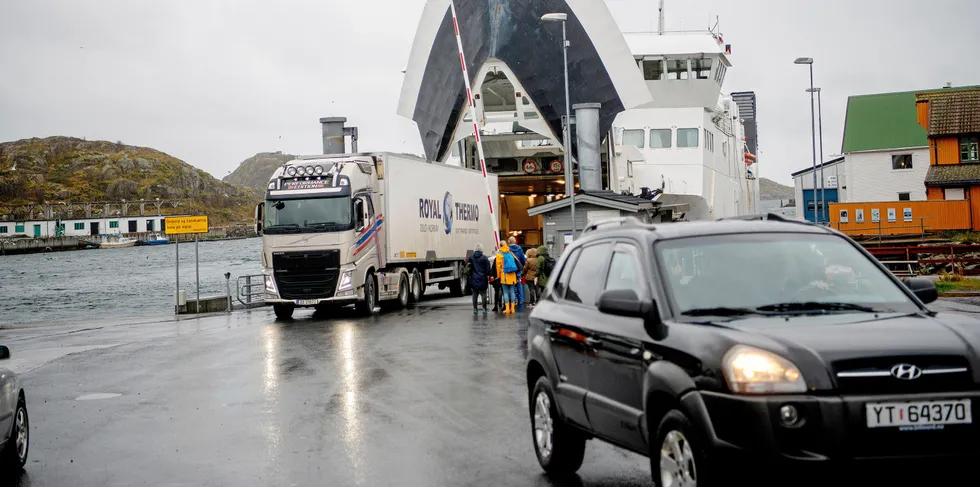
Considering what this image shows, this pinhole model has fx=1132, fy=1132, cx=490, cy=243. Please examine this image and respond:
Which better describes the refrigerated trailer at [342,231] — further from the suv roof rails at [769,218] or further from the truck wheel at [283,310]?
the suv roof rails at [769,218]

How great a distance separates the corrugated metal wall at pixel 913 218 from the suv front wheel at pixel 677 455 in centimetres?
5261

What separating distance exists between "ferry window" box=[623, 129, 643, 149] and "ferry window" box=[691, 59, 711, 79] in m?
4.18

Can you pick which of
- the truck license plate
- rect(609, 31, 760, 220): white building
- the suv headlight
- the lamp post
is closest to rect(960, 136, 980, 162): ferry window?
rect(609, 31, 760, 220): white building

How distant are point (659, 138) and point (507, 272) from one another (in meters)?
27.3

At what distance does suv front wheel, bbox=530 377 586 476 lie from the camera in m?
7.54

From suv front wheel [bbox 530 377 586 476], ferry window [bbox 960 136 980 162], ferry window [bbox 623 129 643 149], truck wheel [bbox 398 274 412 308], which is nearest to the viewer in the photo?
suv front wheel [bbox 530 377 586 476]

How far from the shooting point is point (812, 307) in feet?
19.6

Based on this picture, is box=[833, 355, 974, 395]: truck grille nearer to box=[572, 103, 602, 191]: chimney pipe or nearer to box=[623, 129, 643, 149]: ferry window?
box=[572, 103, 602, 191]: chimney pipe

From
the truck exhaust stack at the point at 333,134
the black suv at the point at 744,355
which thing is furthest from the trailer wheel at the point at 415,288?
the black suv at the point at 744,355

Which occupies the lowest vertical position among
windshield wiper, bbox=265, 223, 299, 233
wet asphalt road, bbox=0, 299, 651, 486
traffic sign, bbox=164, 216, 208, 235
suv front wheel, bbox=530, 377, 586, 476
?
wet asphalt road, bbox=0, 299, 651, 486

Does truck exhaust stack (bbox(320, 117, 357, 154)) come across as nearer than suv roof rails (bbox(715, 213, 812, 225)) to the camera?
No

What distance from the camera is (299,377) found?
14.6 m

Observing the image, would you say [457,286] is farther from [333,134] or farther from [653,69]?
[653,69]

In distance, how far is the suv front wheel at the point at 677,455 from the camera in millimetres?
5348
